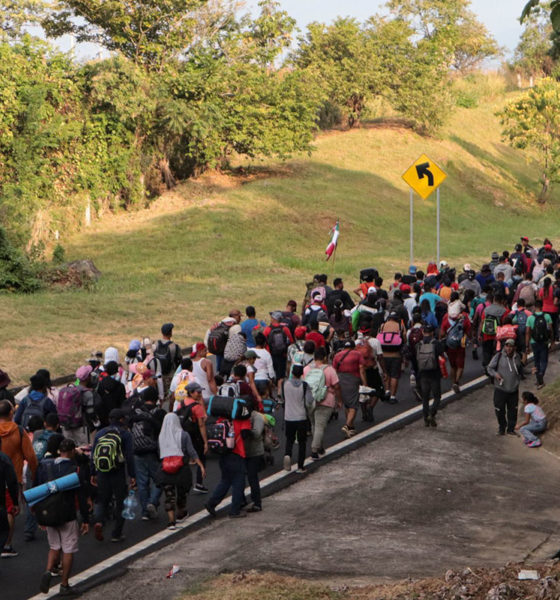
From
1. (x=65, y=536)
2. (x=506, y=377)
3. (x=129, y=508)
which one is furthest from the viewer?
(x=506, y=377)

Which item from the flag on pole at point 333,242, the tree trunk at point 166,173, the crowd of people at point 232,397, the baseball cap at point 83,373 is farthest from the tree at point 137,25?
the baseball cap at point 83,373

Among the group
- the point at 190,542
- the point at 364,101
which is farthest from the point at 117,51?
the point at 190,542

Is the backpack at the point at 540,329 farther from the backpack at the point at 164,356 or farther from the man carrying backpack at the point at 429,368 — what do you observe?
the backpack at the point at 164,356

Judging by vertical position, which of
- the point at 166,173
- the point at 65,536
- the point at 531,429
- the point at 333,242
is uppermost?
the point at 166,173

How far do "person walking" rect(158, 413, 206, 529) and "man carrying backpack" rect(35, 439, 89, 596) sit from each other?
138cm

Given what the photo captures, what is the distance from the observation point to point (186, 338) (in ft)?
74.6

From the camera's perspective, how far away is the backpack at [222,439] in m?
10.6

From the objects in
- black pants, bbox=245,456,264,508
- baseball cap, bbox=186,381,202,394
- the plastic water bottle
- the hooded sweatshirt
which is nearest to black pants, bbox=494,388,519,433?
black pants, bbox=245,456,264,508

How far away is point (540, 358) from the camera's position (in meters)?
17.5

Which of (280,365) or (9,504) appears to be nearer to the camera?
(9,504)

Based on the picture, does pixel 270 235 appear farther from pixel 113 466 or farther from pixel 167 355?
pixel 113 466

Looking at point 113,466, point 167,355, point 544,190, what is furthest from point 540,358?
point 544,190

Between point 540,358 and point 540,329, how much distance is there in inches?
29.6

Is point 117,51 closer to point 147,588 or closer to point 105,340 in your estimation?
point 105,340
